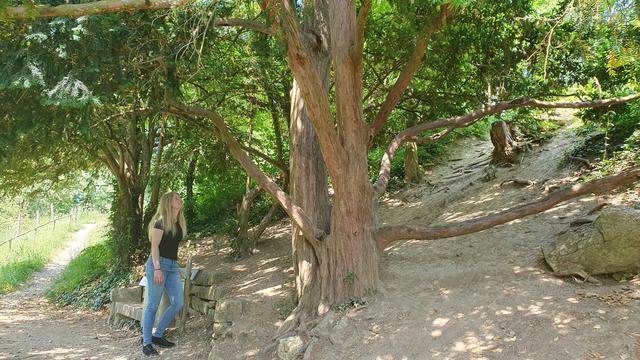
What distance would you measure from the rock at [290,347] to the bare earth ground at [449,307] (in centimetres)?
24

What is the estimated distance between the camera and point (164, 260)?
5.67 m

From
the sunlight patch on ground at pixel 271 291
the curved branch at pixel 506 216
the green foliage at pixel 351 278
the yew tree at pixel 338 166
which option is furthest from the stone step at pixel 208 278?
the curved branch at pixel 506 216

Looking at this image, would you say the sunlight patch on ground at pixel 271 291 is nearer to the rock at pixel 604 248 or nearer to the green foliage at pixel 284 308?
the green foliage at pixel 284 308

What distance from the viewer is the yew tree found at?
17.0 ft

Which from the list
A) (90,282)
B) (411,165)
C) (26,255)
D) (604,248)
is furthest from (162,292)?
(26,255)

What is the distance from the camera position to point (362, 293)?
5.57m

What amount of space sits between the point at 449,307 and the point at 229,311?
2934mm

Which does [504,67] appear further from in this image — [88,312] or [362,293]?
[88,312]

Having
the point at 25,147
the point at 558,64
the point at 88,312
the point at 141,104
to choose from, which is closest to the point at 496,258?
the point at 558,64

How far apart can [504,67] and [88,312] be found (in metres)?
9.17

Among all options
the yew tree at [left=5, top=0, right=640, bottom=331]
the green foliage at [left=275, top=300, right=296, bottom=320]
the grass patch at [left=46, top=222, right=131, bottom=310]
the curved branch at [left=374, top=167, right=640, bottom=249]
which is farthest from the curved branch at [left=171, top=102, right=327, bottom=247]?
the grass patch at [left=46, top=222, right=131, bottom=310]

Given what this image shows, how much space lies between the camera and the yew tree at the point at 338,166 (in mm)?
5180

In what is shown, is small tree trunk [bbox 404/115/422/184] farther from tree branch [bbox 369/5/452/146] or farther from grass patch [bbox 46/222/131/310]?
grass patch [bbox 46/222/131/310]

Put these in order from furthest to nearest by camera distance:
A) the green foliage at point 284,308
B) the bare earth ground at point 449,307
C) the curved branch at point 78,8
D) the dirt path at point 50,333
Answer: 1. the dirt path at point 50,333
2. the green foliage at point 284,308
3. the bare earth ground at point 449,307
4. the curved branch at point 78,8
